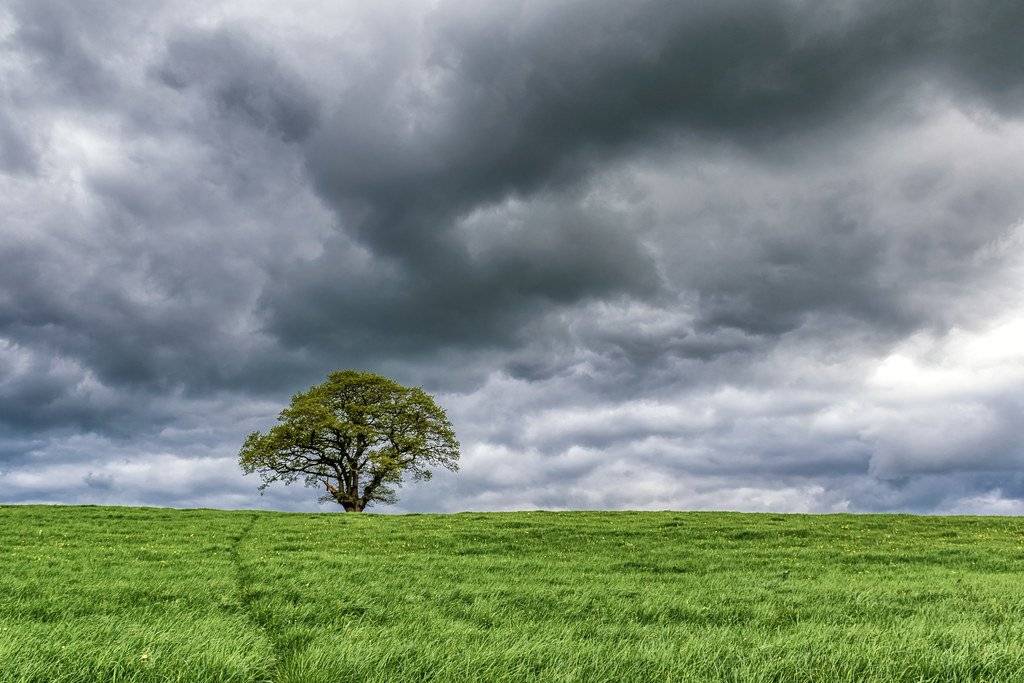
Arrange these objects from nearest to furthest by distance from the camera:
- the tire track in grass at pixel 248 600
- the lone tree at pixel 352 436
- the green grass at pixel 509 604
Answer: the green grass at pixel 509 604, the tire track in grass at pixel 248 600, the lone tree at pixel 352 436

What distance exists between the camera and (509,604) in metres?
12.6

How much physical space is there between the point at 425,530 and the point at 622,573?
14818 millimetres

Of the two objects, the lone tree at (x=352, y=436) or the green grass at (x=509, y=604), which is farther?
the lone tree at (x=352, y=436)

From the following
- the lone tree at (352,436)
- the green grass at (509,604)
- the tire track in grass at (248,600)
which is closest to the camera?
the green grass at (509,604)

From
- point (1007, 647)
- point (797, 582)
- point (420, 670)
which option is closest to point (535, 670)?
point (420, 670)

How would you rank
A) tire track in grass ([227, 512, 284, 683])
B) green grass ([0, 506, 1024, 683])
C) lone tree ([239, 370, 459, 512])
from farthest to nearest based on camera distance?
lone tree ([239, 370, 459, 512]) → tire track in grass ([227, 512, 284, 683]) → green grass ([0, 506, 1024, 683])

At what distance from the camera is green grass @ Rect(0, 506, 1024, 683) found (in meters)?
6.63

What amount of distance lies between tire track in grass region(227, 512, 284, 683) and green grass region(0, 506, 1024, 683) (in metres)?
0.07

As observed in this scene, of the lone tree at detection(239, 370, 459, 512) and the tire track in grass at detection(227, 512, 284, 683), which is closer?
the tire track in grass at detection(227, 512, 284, 683)

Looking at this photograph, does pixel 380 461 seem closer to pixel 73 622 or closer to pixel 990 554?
pixel 990 554

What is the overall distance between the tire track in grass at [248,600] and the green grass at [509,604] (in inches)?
2.8

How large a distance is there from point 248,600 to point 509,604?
4955 mm

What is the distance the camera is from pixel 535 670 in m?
6.68

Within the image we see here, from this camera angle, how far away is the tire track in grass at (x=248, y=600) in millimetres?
7039
